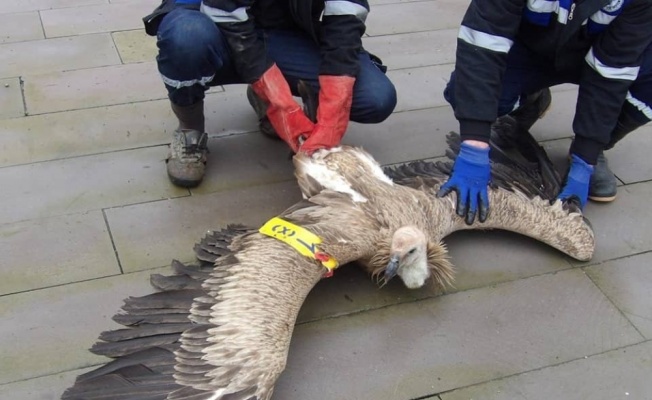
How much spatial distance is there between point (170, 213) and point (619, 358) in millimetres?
1986

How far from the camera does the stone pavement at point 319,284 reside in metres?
2.79

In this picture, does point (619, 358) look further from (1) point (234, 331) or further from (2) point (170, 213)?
(2) point (170, 213)

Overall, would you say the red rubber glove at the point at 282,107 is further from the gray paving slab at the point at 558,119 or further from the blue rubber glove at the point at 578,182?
the gray paving slab at the point at 558,119

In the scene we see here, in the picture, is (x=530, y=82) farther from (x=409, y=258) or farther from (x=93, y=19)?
(x=93, y=19)

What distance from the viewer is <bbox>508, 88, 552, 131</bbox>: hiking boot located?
405 cm

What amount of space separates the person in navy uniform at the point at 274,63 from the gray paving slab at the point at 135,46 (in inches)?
48.2

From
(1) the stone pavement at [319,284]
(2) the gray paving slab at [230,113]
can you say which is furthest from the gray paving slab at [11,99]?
(2) the gray paving slab at [230,113]

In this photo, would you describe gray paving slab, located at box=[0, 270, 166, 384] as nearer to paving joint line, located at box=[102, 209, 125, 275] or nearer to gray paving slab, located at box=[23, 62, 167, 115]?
paving joint line, located at box=[102, 209, 125, 275]

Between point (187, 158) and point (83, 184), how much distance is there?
0.51 metres

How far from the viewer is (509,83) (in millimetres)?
3838

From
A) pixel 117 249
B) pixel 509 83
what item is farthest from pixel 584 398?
pixel 117 249

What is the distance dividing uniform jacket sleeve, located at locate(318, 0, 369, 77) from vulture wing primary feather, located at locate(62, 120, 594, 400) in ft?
1.21

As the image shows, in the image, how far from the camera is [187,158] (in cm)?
370

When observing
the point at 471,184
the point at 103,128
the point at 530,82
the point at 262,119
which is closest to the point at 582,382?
the point at 471,184
